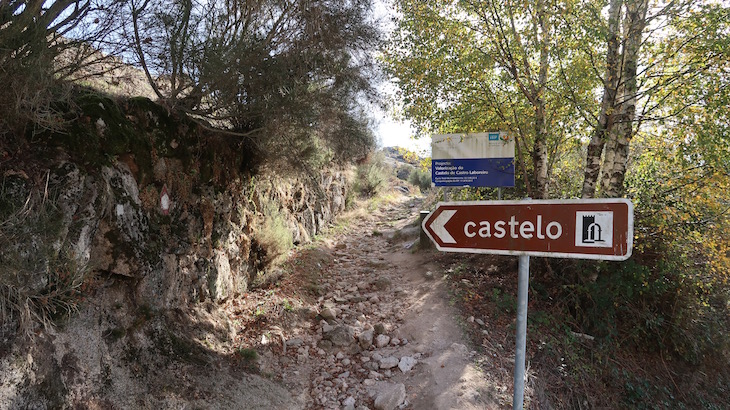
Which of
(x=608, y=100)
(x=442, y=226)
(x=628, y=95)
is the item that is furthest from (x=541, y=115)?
(x=442, y=226)

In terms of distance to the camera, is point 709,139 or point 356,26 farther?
point 356,26

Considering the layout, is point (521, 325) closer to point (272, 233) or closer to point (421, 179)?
point (272, 233)

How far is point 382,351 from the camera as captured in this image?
5.09m

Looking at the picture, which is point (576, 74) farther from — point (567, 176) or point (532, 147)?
point (567, 176)

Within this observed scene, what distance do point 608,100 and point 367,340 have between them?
5.13 m

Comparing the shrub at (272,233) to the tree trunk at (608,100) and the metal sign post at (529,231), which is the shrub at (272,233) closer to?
the metal sign post at (529,231)

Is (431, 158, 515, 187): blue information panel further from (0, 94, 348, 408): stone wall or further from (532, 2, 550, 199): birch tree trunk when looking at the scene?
(0, 94, 348, 408): stone wall

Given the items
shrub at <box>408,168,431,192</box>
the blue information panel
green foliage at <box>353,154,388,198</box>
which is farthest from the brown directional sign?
shrub at <box>408,168,431,192</box>

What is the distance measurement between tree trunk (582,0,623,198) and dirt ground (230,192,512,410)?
10.2 feet

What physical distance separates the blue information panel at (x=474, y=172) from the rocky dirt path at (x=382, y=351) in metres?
2.05

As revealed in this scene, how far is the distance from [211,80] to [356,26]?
7.19ft

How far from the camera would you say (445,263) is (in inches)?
325

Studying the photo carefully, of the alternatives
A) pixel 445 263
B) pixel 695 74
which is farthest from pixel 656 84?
pixel 445 263

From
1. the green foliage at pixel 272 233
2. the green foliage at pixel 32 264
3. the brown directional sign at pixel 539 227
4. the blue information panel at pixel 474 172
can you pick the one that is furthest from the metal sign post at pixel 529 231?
the green foliage at pixel 272 233
